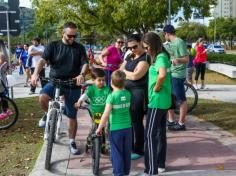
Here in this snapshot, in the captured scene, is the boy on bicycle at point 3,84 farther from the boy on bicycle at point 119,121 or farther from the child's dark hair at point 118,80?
the child's dark hair at point 118,80

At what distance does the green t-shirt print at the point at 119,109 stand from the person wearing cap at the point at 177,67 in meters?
2.61

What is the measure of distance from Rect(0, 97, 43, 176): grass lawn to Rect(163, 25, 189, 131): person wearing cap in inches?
96.0

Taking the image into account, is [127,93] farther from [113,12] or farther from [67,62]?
[113,12]

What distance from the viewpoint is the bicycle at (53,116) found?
5.86 m

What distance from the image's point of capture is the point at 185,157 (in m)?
6.49

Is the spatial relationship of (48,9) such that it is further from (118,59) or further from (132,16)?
(118,59)

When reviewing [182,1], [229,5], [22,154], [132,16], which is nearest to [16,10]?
[22,154]

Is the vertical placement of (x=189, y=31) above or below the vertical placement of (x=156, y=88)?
above

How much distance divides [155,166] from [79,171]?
98 centimetres

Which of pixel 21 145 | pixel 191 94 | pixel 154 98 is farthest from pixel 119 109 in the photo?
pixel 191 94

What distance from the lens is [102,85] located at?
594cm

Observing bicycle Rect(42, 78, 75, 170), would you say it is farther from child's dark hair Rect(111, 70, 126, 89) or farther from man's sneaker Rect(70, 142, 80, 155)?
child's dark hair Rect(111, 70, 126, 89)

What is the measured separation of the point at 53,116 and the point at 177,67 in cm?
300

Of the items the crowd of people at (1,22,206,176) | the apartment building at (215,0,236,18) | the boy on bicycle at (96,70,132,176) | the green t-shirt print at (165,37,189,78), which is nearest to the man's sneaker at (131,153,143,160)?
the crowd of people at (1,22,206,176)
